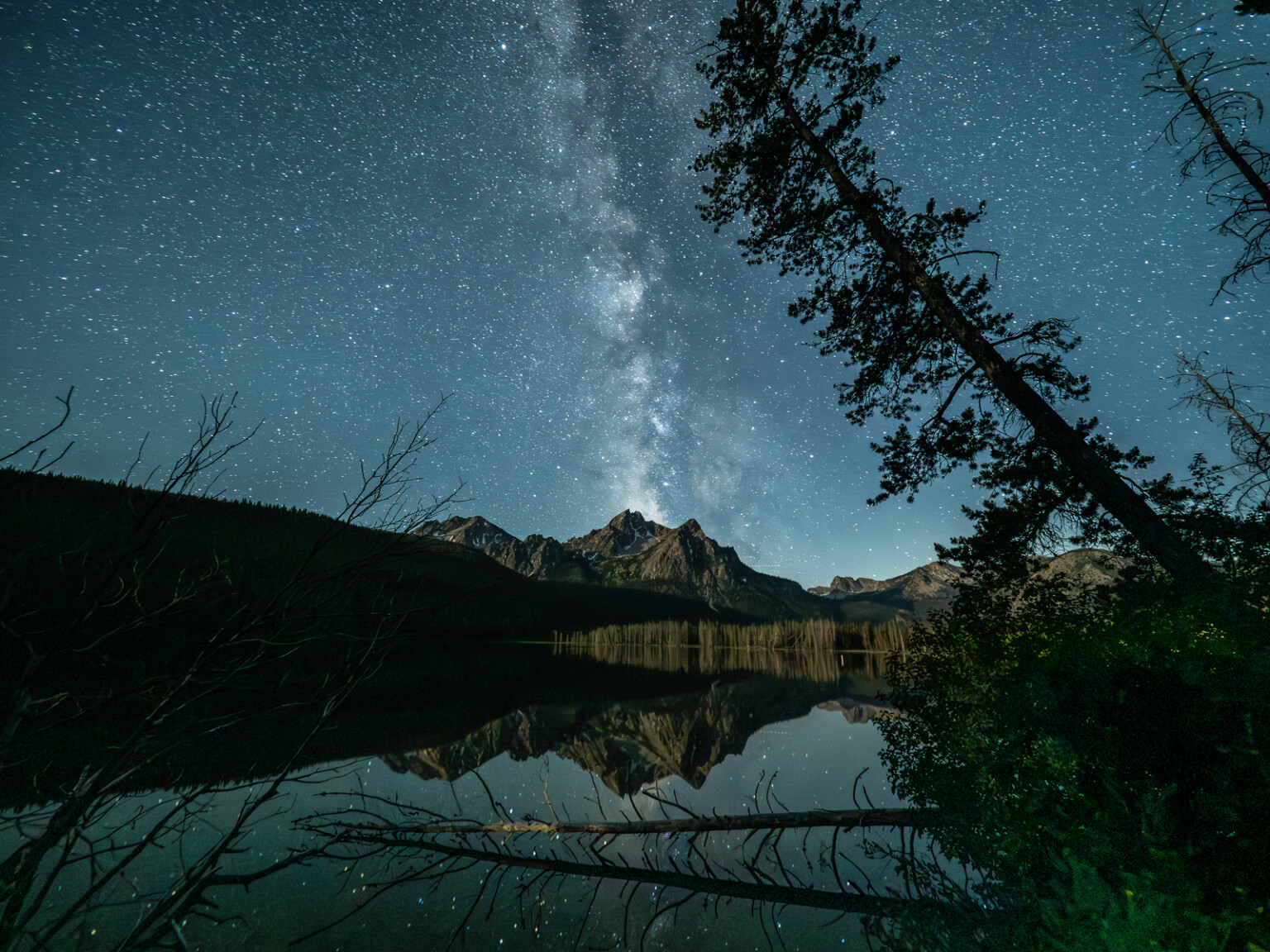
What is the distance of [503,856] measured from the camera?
3877mm

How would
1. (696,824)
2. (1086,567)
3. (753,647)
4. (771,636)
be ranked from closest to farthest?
(696,824) < (1086,567) < (771,636) < (753,647)

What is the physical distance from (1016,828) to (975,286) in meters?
10.5

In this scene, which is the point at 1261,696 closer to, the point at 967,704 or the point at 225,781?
the point at 967,704

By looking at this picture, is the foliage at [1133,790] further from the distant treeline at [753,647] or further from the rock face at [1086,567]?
the distant treeline at [753,647]

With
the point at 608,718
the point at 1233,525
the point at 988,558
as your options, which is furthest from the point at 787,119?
the point at 608,718

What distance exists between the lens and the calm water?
3680 millimetres

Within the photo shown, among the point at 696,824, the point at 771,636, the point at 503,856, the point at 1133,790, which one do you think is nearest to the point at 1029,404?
the point at 1133,790

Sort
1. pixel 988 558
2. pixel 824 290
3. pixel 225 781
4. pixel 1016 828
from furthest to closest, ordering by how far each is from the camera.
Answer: pixel 824 290 → pixel 988 558 → pixel 225 781 → pixel 1016 828

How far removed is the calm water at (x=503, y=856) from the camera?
12.1 feet

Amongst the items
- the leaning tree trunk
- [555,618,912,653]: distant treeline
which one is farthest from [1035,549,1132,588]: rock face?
[555,618,912,653]: distant treeline

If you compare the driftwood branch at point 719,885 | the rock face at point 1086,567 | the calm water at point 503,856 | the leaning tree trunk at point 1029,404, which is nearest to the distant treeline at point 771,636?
the rock face at point 1086,567

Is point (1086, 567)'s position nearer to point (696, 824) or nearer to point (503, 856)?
point (696, 824)

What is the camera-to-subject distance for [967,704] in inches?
263

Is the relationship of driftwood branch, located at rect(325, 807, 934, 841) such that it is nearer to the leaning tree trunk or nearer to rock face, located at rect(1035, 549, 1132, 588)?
the leaning tree trunk
